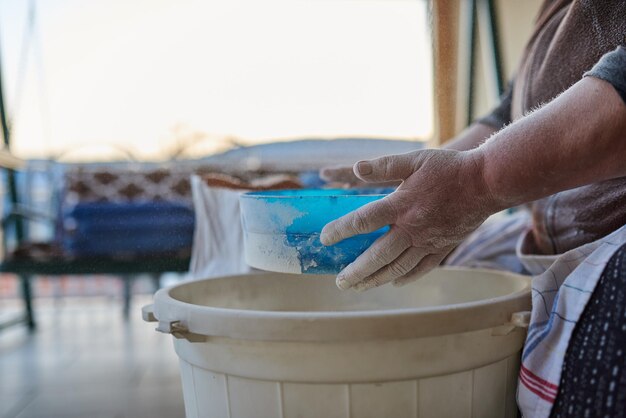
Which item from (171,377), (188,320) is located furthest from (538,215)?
(171,377)

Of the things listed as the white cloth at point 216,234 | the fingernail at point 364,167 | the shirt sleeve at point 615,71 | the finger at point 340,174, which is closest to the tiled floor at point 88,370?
the white cloth at point 216,234

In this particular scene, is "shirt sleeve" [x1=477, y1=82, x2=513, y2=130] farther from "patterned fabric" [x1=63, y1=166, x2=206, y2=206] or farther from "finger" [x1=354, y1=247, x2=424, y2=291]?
"patterned fabric" [x1=63, y1=166, x2=206, y2=206]

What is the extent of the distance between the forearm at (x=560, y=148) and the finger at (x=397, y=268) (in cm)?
11

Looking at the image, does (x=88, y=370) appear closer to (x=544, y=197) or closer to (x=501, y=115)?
(x=501, y=115)

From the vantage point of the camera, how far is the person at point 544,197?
0.53 m

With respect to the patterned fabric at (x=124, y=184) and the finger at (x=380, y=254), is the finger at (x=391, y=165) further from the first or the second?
the patterned fabric at (x=124, y=184)

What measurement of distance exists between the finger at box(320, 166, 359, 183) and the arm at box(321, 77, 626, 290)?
39cm

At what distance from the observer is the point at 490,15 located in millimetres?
2502

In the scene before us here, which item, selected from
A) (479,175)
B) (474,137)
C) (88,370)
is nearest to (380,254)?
(479,175)

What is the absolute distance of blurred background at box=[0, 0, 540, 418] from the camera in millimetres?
2033

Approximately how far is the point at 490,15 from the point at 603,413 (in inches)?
92.2

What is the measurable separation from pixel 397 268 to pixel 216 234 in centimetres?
71

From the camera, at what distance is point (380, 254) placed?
60 cm

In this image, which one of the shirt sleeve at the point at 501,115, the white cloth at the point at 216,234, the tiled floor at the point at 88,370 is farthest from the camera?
the tiled floor at the point at 88,370
